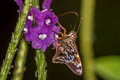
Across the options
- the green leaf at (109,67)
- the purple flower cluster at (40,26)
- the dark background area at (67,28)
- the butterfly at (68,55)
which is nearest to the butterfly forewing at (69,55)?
the butterfly at (68,55)

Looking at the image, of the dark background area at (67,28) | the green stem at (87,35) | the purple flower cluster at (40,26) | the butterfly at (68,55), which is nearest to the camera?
the purple flower cluster at (40,26)

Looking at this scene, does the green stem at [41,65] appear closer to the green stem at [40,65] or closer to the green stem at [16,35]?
the green stem at [40,65]

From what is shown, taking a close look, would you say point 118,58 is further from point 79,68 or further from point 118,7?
point 118,7

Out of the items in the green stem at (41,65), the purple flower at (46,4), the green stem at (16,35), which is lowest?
the green stem at (41,65)

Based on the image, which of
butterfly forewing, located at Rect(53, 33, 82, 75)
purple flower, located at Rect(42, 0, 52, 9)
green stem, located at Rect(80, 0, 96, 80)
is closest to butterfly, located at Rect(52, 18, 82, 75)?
butterfly forewing, located at Rect(53, 33, 82, 75)

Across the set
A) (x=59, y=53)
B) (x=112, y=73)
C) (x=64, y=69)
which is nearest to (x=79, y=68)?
(x=59, y=53)
